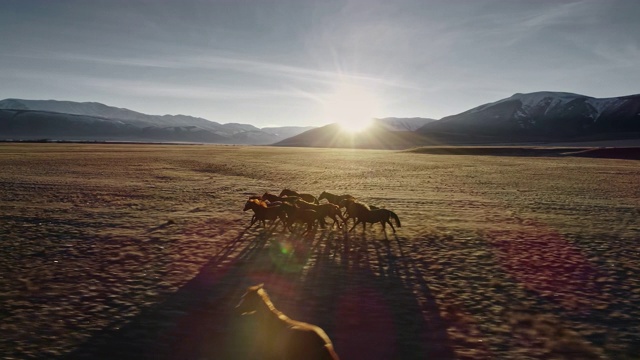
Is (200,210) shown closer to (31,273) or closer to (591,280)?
(31,273)

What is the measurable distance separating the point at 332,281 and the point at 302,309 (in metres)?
1.64

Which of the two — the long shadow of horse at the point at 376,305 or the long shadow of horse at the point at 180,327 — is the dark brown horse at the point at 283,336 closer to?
the long shadow of horse at the point at 180,327

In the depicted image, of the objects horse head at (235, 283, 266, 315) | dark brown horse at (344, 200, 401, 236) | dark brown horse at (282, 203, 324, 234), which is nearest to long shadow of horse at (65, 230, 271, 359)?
horse head at (235, 283, 266, 315)

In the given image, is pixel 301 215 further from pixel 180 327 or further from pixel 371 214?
pixel 180 327

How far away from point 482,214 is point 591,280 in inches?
325

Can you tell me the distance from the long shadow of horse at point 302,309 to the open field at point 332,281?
0.03 metres

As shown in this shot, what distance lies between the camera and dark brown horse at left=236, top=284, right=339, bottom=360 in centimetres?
445

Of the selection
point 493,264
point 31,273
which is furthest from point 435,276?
point 31,273

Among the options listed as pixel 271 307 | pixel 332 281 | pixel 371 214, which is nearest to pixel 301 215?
pixel 371 214

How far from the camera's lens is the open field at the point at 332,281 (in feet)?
20.0

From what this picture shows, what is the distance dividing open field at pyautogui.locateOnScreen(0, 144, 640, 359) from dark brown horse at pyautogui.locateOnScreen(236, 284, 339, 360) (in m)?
0.54

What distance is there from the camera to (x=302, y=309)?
7.32 meters

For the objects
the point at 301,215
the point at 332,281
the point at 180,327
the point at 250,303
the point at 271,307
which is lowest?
the point at 180,327

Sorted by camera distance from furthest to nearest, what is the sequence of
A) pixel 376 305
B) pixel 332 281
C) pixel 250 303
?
pixel 332 281
pixel 376 305
pixel 250 303
